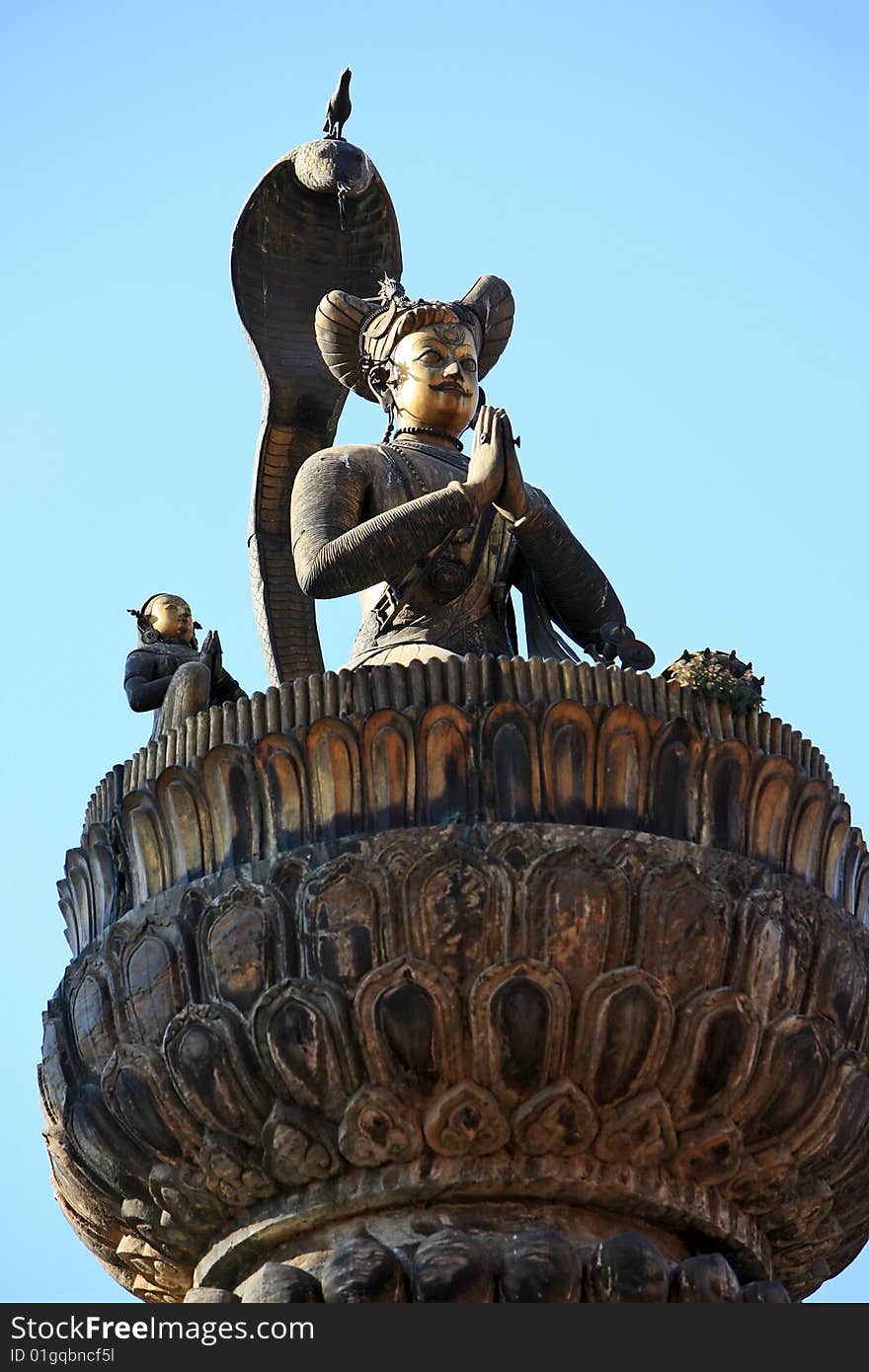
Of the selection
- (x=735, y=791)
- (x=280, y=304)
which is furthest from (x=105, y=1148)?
(x=280, y=304)

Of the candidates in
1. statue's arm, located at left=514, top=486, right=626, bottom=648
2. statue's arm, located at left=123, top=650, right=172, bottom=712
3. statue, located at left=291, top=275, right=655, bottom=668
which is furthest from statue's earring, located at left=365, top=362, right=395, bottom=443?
statue's arm, located at left=123, top=650, right=172, bottom=712

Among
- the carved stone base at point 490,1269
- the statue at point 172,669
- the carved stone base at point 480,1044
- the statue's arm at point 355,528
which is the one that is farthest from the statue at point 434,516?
the carved stone base at point 490,1269

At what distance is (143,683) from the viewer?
12531 mm

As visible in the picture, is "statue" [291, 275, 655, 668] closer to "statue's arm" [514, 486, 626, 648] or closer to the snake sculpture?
"statue's arm" [514, 486, 626, 648]

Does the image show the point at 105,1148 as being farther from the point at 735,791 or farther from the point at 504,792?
the point at 735,791

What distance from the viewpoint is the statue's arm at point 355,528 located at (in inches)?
468

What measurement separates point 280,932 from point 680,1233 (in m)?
1.95

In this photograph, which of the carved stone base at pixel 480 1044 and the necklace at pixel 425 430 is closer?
the carved stone base at pixel 480 1044

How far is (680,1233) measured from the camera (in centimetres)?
1077

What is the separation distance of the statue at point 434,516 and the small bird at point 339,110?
148 centimetres

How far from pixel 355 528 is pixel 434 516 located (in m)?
0.46

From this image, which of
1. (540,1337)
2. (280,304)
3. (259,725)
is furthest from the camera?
(280,304)

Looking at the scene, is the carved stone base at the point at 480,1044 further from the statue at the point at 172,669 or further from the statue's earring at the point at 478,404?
the statue's earring at the point at 478,404

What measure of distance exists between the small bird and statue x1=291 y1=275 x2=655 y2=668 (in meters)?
1.48
